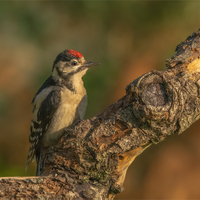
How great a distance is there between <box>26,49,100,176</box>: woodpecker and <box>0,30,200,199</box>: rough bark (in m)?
0.66

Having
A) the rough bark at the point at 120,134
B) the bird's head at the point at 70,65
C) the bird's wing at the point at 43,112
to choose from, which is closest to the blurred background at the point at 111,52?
the bird's head at the point at 70,65

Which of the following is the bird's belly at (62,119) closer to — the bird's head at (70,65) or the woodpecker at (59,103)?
the woodpecker at (59,103)

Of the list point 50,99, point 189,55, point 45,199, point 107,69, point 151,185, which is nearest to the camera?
point 45,199

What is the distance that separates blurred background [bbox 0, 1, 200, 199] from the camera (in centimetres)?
507

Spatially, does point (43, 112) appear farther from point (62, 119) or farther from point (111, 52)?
point (111, 52)

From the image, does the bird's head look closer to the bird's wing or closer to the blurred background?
the bird's wing

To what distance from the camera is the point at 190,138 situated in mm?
5473

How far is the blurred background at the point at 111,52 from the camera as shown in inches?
200

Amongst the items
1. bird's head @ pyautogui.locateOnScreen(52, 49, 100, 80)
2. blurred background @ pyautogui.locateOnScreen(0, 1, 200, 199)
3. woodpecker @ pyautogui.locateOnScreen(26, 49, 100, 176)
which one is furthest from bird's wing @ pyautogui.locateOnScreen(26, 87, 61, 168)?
blurred background @ pyautogui.locateOnScreen(0, 1, 200, 199)

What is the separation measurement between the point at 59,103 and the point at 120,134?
92cm

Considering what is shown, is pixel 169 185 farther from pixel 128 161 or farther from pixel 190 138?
pixel 128 161

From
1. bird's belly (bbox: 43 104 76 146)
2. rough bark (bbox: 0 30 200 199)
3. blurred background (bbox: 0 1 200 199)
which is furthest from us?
blurred background (bbox: 0 1 200 199)

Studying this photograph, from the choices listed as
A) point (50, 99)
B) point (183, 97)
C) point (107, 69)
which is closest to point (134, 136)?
point (183, 97)

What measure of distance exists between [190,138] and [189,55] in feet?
10.7
